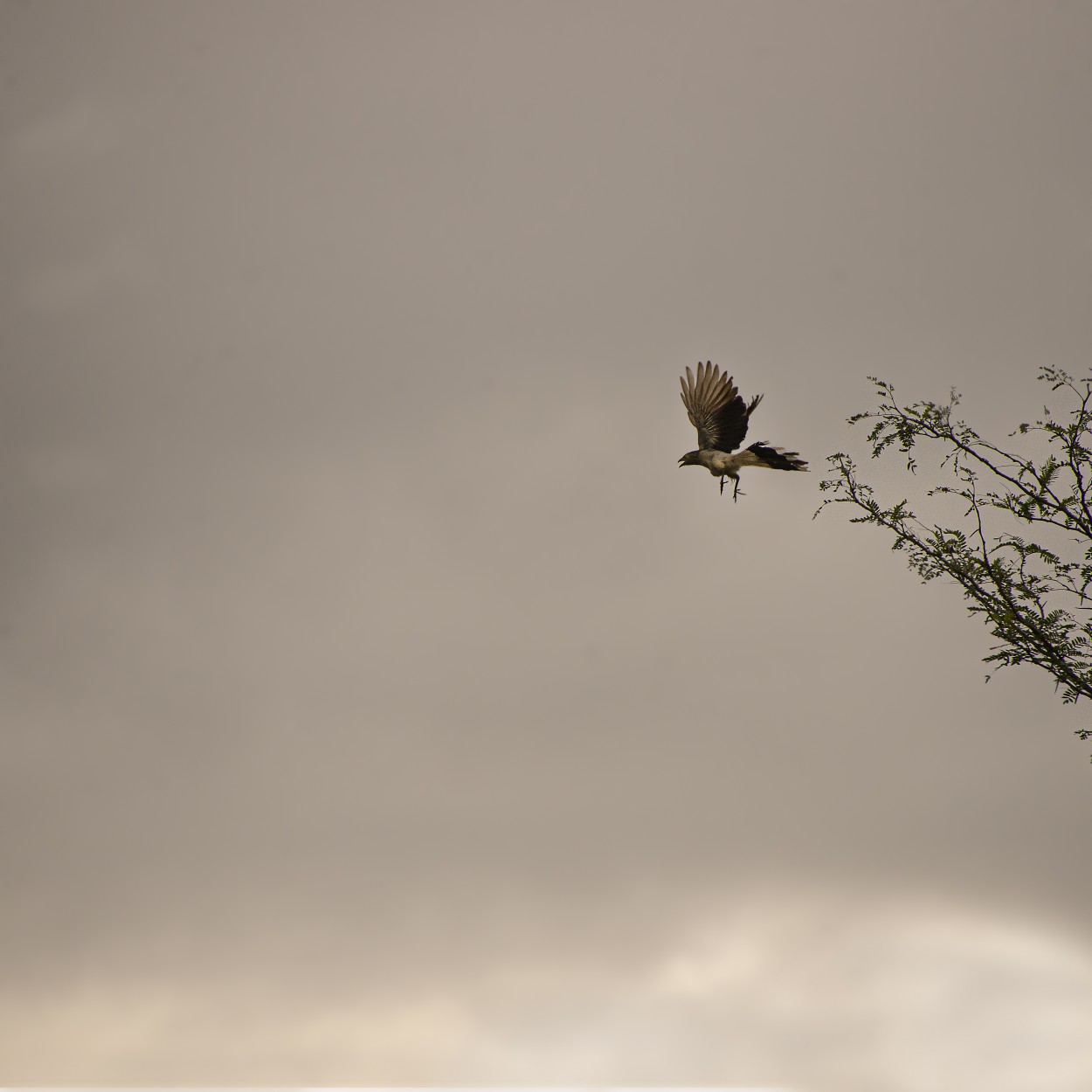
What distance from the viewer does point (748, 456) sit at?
14.5 meters

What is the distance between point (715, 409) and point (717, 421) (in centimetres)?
17

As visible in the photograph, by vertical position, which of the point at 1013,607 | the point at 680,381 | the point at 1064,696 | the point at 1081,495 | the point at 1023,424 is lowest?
the point at 1064,696

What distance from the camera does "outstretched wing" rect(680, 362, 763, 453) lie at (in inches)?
579

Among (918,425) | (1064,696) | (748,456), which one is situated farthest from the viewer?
(748,456)

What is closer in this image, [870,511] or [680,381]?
[870,511]

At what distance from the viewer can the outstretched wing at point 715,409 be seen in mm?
14703

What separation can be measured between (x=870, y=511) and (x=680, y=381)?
515 centimetres

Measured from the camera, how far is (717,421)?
48.9 ft

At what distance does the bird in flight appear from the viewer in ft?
48.2

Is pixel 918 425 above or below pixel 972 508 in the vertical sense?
above

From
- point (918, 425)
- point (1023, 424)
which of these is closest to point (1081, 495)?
point (1023, 424)

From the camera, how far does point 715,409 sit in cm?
1484

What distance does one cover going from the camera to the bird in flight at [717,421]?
48.2ft

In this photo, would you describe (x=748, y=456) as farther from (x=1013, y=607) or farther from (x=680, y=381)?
(x=1013, y=607)
